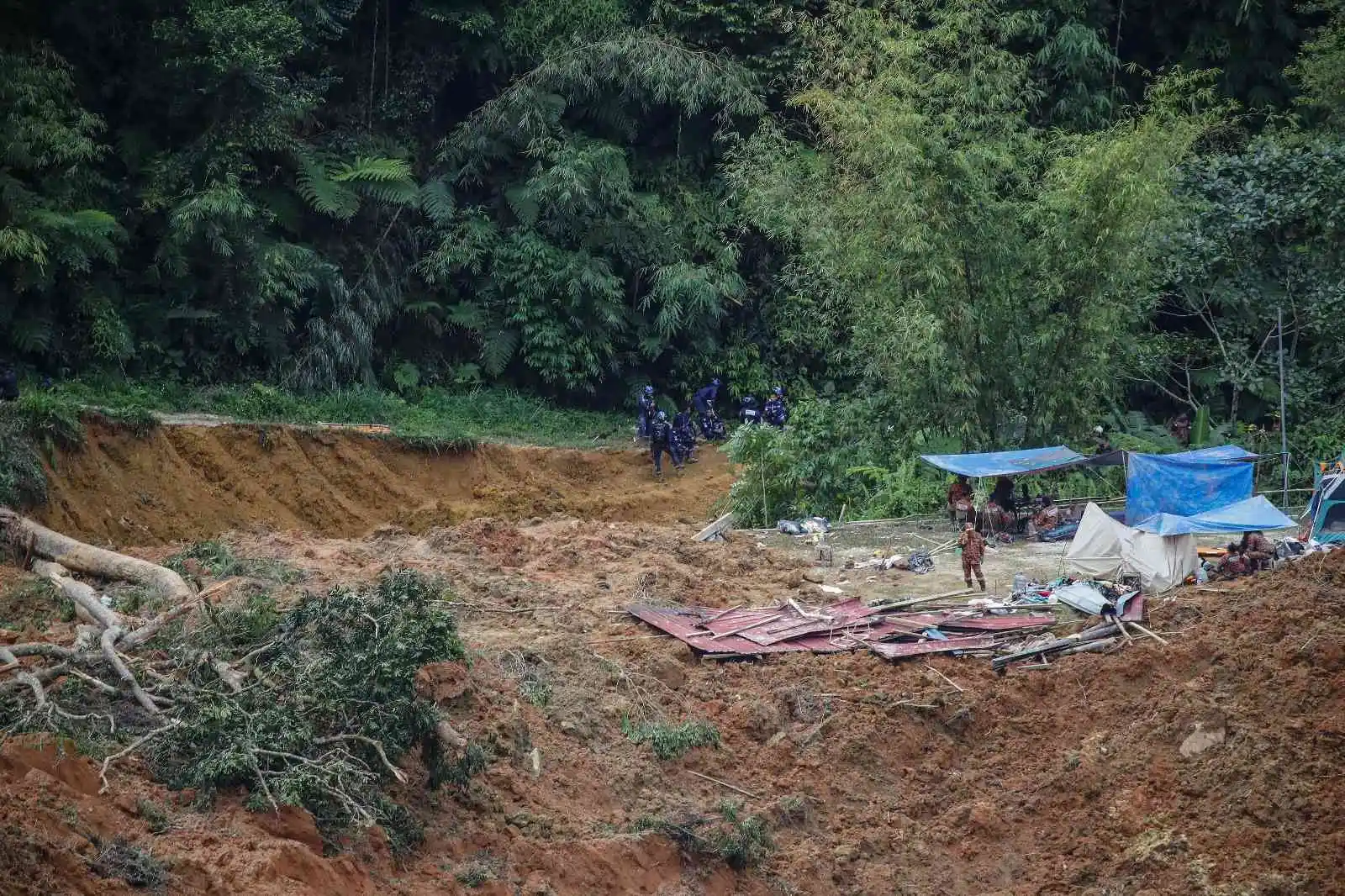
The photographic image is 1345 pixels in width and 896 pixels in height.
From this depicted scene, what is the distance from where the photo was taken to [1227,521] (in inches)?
507

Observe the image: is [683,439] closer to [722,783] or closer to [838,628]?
[838,628]

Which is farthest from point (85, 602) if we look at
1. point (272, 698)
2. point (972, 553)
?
point (972, 553)

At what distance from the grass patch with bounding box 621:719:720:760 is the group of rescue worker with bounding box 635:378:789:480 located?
10.3 m

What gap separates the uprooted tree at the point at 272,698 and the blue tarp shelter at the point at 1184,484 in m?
8.66

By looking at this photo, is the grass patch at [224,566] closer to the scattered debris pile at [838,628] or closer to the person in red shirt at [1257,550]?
the scattered debris pile at [838,628]

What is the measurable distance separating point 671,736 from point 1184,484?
23.9ft

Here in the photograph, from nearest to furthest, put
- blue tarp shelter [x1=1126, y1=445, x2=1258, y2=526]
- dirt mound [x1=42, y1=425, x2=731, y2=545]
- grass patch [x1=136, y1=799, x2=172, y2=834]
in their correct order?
grass patch [x1=136, y1=799, x2=172, y2=834]
blue tarp shelter [x1=1126, y1=445, x2=1258, y2=526]
dirt mound [x1=42, y1=425, x2=731, y2=545]

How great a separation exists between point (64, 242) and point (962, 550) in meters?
13.3

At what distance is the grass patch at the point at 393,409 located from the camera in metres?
19.7

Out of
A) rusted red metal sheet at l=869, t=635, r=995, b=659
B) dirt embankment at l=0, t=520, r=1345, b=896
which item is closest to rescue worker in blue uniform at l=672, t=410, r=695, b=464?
dirt embankment at l=0, t=520, r=1345, b=896

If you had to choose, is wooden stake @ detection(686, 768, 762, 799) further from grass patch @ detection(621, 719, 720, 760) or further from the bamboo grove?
the bamboo grove

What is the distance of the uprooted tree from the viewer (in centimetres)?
781

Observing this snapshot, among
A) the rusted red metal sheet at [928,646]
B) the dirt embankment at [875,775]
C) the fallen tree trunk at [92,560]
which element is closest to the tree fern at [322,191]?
the fallen tree trunk at [92,560]

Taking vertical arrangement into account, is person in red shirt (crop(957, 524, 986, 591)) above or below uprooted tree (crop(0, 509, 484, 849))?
below
